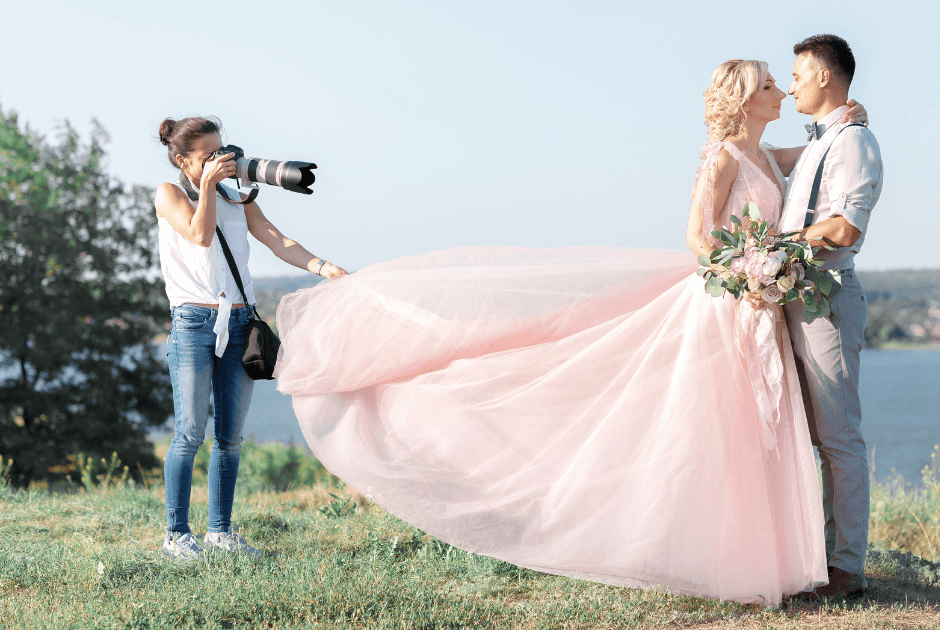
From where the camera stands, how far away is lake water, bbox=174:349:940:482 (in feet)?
122

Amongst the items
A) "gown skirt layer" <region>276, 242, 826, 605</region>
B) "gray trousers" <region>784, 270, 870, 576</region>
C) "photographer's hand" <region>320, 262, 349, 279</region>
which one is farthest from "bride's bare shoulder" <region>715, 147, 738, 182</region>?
"photographer's hand" <region>320, 262, 349, 279</region>

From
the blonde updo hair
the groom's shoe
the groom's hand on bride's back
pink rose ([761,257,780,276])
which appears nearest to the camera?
pink rose ([761,257,780,276])

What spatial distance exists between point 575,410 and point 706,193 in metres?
1.14

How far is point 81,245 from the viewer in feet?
71.8

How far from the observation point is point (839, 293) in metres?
3.32

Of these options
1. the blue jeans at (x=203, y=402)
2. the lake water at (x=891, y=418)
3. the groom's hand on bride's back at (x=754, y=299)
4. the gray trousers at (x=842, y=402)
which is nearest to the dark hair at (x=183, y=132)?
the blue jeans at (x=203, y=402)

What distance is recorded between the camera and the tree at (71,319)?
20.3 metres

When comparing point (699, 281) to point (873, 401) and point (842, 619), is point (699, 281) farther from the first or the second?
point (873, 401)

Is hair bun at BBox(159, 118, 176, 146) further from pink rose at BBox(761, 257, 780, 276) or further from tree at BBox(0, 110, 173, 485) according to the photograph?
tree at BBox(0, 110, 173, 485)

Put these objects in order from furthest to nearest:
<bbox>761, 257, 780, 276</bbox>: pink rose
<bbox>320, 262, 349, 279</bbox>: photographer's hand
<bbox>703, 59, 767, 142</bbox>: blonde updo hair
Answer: <bbox>320, 262, 349, 279</bbox>: photographer's hand, <bbox>703, 59, 767, 142</bbox>: blonde updo hair, <bbox>761, 257, 780, 276</bbox>: pink rose

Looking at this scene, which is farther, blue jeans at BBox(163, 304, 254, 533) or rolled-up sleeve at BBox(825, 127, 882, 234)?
blue jeans at BBox(163, 304, 254, 533)

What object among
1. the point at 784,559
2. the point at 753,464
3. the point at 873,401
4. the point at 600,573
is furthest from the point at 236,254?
the point at 873,401

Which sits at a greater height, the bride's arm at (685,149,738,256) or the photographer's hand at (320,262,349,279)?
the bride's arm at (685,149,738,256)

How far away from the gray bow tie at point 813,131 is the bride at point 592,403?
159 millimetres
